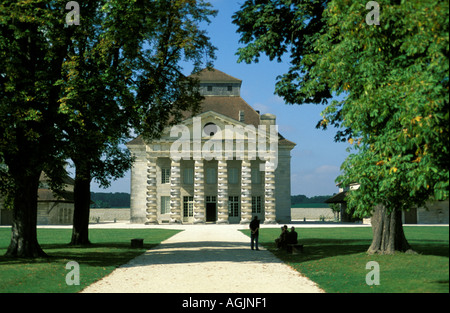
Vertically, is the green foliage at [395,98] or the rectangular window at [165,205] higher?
the green foliage at [395,98]

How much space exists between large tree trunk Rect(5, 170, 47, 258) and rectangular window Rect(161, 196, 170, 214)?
45650 millimetres

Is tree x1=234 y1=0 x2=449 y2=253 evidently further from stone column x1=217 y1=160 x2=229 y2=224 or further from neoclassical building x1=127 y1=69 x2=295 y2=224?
stone column x1=217 y1=160 x2=229 y2=224

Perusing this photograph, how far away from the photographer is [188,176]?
212ft

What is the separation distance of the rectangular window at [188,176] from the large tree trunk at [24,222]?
45.9 meters

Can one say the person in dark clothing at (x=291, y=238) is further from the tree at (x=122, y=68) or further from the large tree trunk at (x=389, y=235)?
the tree at (x=122, y=68)

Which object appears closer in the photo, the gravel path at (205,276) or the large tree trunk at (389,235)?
the gravel path at (205,276)

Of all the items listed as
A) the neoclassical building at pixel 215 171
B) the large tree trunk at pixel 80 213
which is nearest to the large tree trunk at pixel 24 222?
the large tree trunk at pixel 80 213

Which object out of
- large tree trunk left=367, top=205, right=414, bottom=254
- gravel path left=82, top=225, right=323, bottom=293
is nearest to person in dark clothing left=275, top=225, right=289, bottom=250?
gravel path left=82, top=225, right=323, bottom=293

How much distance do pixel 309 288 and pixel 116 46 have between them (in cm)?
1164

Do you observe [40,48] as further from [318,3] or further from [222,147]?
[222,147]

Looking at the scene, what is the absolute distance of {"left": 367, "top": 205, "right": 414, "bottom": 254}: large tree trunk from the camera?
18.0 metres

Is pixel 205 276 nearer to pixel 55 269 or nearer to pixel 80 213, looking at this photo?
pixel 55 269

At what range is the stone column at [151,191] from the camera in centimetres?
6209

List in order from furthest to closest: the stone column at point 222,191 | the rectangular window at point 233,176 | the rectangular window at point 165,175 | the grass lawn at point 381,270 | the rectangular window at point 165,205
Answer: the rectangular window at point 233,176 → the rectangular window at point 165,175 → the rectangular window at point 165,205 → the stone column at point 222,191 → the grass lawn at point 381,270
